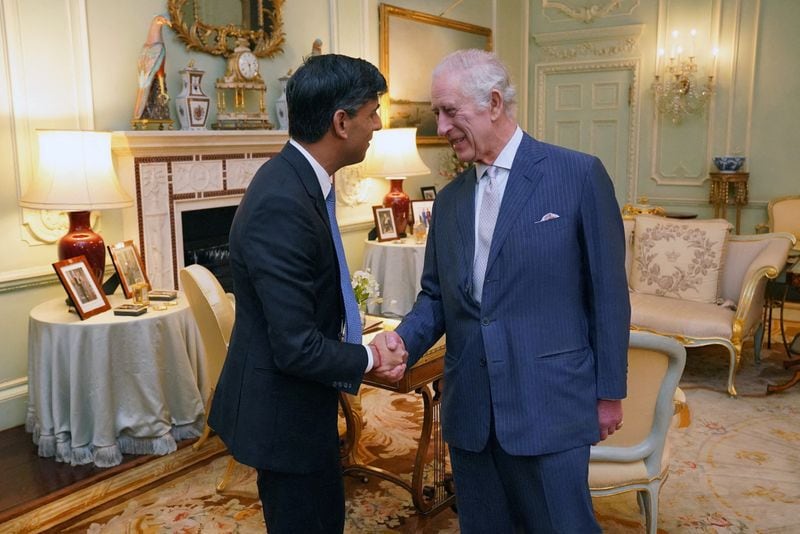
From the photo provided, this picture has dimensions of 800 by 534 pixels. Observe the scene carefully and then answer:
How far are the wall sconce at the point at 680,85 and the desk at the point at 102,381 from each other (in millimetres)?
5080

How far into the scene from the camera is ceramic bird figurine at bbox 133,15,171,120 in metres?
3.87

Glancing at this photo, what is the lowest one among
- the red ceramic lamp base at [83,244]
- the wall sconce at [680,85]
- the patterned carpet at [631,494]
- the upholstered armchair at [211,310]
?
the patterned carpet at [631,494]

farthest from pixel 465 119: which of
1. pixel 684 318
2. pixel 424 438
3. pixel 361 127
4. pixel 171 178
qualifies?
pixel 684 318

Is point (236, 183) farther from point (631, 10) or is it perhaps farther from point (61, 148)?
point (631, 10)

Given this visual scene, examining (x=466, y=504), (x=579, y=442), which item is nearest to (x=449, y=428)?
(x=466, y=504)

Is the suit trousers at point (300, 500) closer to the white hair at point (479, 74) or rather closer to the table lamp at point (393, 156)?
the white hair at point (479, 74)

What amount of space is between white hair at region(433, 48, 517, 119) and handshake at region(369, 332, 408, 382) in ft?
2.03

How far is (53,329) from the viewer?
127 inches

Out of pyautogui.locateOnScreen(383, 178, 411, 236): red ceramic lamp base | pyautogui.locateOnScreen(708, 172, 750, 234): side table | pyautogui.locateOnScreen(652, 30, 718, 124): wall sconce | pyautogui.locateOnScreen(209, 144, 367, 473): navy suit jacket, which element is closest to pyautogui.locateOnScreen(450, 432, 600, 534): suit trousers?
pyautogui.locateOnScreen(209, 144, 367, 473): navy suit jacket

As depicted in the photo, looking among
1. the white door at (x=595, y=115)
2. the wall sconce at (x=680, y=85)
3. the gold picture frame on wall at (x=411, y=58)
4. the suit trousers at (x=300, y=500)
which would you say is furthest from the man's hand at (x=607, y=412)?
the white door at (x=595, y=115)

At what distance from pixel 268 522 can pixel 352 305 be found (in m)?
0.54

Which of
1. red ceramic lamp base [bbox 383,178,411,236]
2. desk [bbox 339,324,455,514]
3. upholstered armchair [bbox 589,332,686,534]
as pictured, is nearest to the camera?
upholstered armchair [bbox 589,332,686,534]

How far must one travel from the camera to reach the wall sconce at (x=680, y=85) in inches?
256

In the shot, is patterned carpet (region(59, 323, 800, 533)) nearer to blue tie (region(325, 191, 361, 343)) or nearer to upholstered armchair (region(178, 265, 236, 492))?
upholstered armchair (region(178, 265, 236, 492))
